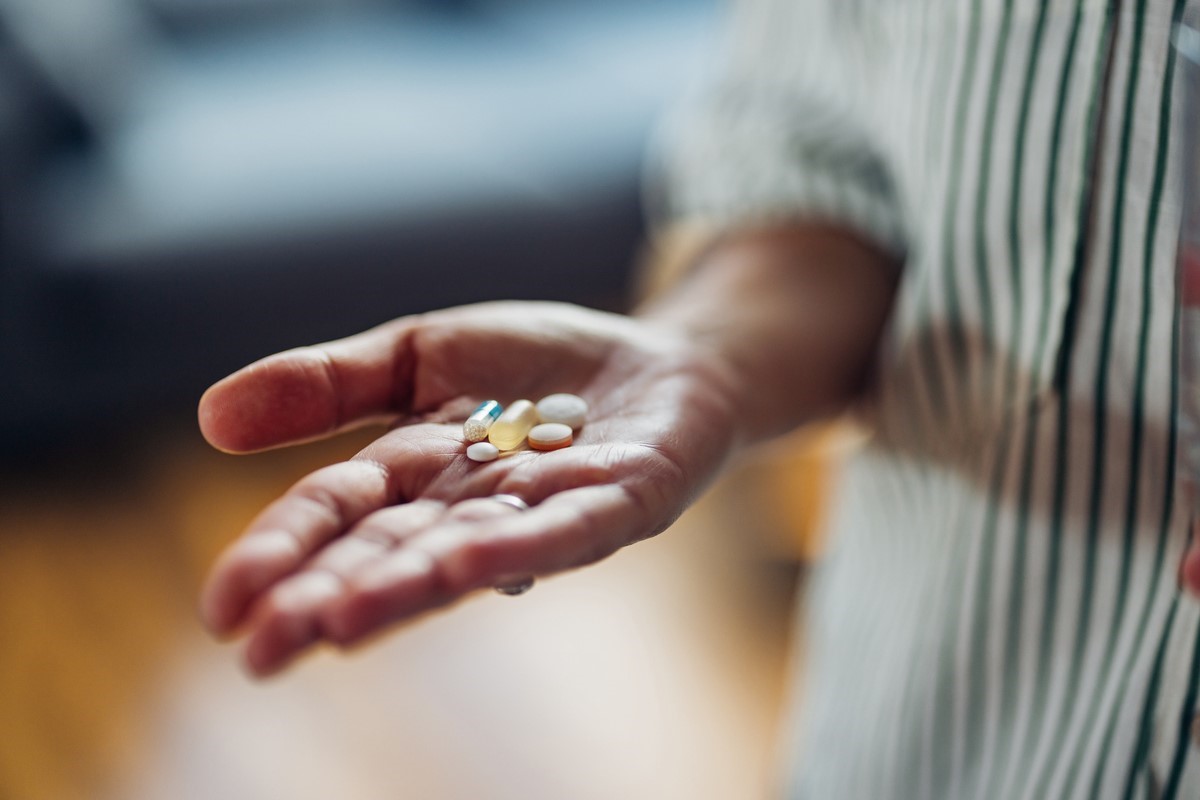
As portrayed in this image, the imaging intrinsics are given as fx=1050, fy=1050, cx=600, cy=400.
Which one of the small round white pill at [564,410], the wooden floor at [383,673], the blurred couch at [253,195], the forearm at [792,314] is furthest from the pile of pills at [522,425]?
the blurred couch at [253,195]

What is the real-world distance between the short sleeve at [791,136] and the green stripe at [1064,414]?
133 millimetres

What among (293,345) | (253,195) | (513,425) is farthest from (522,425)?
(253,195)

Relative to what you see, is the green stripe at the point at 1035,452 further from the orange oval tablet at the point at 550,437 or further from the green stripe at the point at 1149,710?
the orange oval tablet at the point at 550,437

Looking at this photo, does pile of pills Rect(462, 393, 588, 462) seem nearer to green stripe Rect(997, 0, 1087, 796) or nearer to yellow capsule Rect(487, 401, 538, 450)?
yellow capsule Rect(487, 401, 538, 450)

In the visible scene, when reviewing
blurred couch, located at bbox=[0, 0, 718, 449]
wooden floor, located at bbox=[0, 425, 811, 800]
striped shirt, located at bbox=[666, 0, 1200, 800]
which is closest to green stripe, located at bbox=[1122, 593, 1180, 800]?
striped shirt, located at bbox=[666, 0, 1200, 800]

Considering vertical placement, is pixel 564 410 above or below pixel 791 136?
below

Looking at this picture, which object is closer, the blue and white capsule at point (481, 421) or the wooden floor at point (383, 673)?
the blue and white capsule at point (481, 421)

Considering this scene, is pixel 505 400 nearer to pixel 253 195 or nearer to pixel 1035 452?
pixel 1035 452

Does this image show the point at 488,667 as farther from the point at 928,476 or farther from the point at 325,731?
the point at 928,476

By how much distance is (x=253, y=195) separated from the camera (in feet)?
4.53

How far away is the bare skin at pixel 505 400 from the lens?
0.29 meters

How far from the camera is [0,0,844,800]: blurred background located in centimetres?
108

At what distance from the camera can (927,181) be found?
45cm

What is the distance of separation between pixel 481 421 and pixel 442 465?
0.10ft
